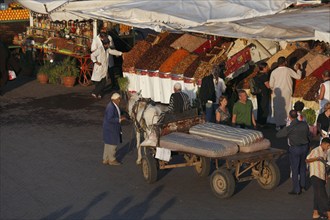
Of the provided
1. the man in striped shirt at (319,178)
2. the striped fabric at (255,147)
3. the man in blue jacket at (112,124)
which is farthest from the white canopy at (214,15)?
the man in striped shirt at (319,178)

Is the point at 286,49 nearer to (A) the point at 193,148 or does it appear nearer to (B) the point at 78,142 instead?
(B) the point at 78,142

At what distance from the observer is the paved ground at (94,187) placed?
1326cm

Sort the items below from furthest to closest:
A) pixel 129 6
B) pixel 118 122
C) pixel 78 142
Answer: pixel 129 6 → pixel 78 142 → pixel 118 122

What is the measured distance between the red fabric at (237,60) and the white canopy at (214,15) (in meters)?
0.78

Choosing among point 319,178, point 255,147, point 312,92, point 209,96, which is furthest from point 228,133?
point 312,92

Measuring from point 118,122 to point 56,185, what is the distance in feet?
5.42

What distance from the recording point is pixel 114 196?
46.4ft

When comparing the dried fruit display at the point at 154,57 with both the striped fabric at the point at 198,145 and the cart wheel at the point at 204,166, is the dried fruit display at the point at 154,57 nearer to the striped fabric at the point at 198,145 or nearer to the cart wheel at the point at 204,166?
the cart wheel at the point at 204,166

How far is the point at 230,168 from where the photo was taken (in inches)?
546

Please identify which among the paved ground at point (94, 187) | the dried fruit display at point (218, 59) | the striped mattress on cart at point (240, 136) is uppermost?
the dried fruit display at point (218, 59)

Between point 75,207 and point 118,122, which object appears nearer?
point 75,207

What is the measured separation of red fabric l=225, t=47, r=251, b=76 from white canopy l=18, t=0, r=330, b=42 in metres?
0.78

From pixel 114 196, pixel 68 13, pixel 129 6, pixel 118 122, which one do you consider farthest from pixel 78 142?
pixel 68 13

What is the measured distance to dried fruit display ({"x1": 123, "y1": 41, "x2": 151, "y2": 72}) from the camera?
2202 cm
